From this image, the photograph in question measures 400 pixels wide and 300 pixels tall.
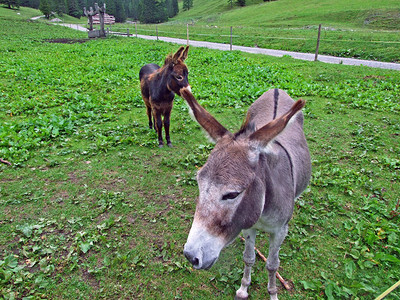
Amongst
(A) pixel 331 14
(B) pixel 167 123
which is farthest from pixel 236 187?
(A) pixel 331 14

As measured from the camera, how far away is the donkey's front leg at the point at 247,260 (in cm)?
278

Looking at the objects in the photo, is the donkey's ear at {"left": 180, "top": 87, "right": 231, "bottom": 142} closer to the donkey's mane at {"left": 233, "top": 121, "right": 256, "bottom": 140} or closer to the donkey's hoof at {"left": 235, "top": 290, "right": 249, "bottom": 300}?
the donkey's mane at {"left": 233, "top": 121, "right": 256, "bottom": 140}

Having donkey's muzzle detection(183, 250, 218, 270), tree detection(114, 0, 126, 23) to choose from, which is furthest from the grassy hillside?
donkey's muzzle detection(183, 250, 218, 270)

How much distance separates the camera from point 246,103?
28.9ft

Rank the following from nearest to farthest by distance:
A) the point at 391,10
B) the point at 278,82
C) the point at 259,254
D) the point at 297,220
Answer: the point at 259,254
the point at 297,220
the point at 278,82
the point at 391,10

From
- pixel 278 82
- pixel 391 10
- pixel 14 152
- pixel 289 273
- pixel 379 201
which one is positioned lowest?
pixel 289 273

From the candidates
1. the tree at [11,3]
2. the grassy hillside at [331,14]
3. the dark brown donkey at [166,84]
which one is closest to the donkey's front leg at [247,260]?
the dark brown donkey at [166,84]

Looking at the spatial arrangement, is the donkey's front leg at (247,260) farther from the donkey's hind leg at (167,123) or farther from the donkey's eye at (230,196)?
the donkey's hind leg at (167,123)

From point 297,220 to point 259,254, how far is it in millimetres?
1016

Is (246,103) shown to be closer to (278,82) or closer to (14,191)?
(278,82)

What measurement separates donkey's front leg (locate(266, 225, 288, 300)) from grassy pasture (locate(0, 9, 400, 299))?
211mm

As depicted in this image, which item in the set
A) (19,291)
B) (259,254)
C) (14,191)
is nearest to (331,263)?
→ (259,254)

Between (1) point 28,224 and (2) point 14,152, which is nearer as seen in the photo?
(1) point 28,224

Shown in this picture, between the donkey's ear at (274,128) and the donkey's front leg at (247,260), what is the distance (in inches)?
50.1
